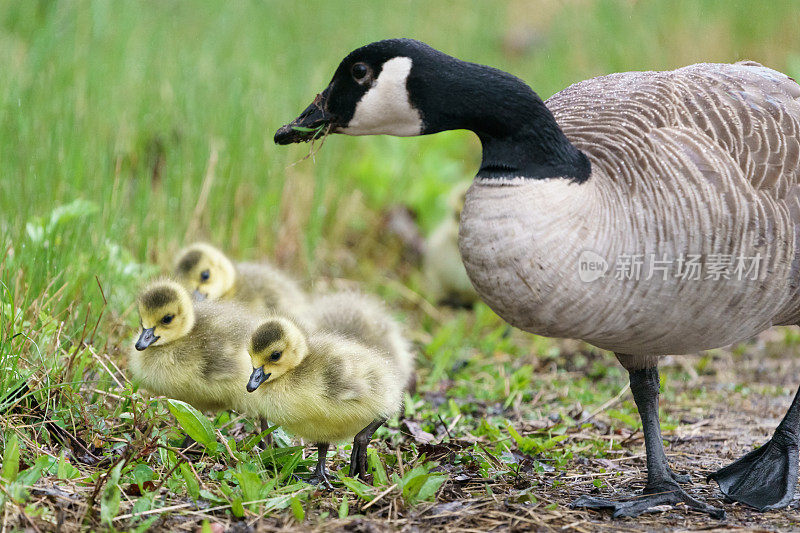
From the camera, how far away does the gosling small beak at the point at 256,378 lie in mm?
3809

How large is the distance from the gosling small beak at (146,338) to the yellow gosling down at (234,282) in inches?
31.3

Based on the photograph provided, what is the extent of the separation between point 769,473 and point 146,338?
9.29 feet

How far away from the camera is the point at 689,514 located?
12.1 feet

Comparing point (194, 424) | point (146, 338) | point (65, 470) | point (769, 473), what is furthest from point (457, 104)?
point (769, 473)

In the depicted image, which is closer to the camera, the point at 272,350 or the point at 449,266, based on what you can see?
the point at 272,350

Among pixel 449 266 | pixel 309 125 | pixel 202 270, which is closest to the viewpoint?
pixel 309 125

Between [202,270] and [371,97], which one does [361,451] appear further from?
[202,270]

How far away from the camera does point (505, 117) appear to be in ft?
11.3

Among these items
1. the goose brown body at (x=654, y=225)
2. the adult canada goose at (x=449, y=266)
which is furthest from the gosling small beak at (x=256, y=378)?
the adult canada goose at (x=449, y=266)

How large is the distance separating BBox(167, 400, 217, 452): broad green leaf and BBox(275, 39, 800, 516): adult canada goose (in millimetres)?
1190

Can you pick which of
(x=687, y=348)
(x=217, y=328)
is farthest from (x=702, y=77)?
(x=217, y=328)

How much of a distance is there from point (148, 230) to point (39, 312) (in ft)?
5.68

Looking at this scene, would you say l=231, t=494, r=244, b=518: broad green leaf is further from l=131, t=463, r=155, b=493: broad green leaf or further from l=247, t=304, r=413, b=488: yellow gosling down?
l=247, t=304, r=413, b=488: yellow gosling down

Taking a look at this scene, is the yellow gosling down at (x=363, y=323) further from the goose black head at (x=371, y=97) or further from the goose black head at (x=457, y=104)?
the goose black head at (x=457, y=104)
